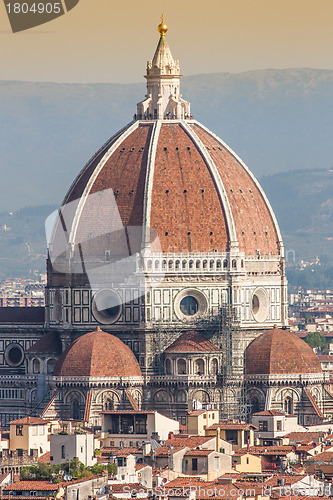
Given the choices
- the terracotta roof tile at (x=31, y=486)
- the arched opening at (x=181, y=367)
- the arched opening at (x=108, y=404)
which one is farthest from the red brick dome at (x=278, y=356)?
the terracotta roof tile at (x=31, y=486)

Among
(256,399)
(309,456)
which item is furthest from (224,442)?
(256,399)

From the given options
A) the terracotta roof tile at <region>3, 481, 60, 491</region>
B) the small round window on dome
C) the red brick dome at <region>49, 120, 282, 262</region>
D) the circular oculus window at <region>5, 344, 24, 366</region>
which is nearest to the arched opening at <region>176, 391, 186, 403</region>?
the small round window on dome

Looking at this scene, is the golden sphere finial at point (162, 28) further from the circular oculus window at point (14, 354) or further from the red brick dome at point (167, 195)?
the circular oculus window at point (14, 354)

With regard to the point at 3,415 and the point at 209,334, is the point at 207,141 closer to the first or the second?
the point at 209,334

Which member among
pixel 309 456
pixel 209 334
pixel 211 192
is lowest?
pixel 309 456

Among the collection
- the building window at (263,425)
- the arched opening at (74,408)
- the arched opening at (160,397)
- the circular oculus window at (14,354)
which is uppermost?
the circular oculus window at (14,354)

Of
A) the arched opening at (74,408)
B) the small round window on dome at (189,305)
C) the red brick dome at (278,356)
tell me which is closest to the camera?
the arched opening at (74,408)

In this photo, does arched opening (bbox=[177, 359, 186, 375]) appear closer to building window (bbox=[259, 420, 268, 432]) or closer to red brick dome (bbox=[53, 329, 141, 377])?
red brick dome (bbox=[53, 329, 141, 377])

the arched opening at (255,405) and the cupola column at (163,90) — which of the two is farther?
the cupola column at (163,90)
